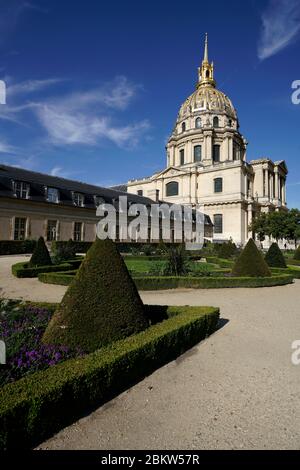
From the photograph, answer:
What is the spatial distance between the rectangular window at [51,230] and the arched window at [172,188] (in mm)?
34252

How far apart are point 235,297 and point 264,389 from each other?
6027mm

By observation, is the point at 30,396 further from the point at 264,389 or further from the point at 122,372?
the point at 264,389

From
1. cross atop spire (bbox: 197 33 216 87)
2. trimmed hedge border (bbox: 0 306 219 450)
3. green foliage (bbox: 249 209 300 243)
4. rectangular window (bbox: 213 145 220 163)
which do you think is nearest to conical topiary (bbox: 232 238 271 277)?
trimmed hedge border (bbox: 0 306 219 450)

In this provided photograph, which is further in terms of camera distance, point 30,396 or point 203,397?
point 203,397

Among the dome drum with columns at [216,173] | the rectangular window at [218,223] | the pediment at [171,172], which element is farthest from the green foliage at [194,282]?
the pediment at [171,172]

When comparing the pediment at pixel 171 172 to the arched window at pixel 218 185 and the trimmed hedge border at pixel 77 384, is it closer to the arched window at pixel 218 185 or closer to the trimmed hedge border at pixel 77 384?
the arched window at pixel 218 185

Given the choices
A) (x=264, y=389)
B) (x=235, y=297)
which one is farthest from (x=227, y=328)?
(x=235, y=297)

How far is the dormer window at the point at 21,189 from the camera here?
25.5 meters

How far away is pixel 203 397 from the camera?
346 cm

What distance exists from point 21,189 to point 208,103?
4762 centimetres

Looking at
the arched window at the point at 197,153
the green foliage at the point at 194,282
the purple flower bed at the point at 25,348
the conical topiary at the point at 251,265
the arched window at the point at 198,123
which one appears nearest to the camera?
the purple flower bed at the point at 25,348

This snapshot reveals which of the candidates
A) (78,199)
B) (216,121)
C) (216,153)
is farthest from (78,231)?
(216,121)

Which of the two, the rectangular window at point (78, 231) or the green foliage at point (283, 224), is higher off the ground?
the green foliage at point (283, 224)

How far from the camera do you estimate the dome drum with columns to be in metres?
52.4
